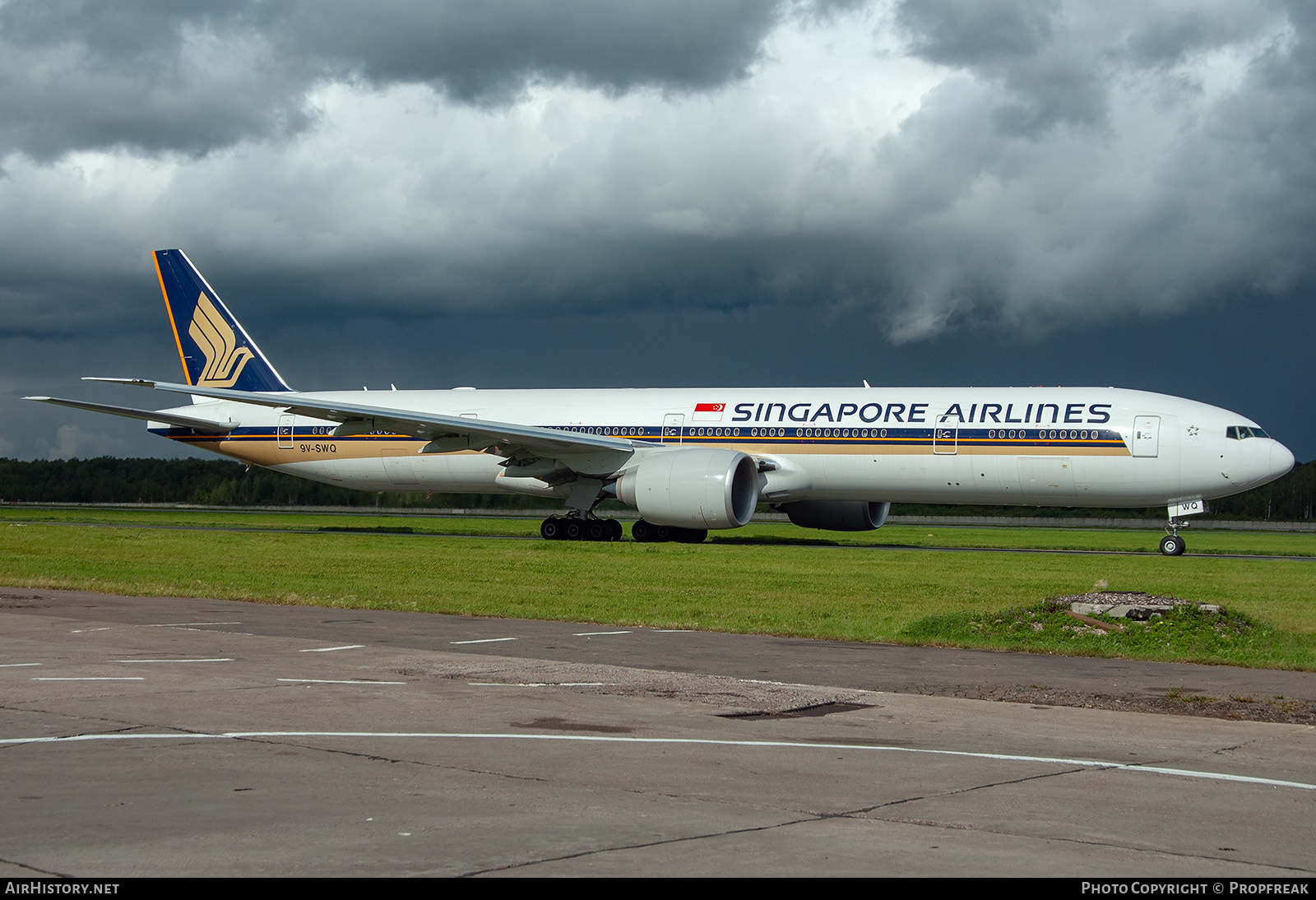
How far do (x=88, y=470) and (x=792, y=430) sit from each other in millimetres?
85895

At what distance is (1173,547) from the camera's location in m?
30.9

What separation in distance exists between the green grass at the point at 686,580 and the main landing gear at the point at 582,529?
2.00 meters

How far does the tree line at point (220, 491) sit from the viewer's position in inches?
3489

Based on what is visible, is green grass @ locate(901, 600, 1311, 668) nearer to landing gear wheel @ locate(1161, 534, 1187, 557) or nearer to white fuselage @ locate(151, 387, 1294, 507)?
white fuselage @ locate(151, 387, 1294, 507)

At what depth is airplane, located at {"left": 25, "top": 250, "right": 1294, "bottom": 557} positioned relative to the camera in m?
29.4

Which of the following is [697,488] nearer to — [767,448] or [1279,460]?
[767,448]

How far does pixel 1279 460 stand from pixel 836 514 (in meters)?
12.1

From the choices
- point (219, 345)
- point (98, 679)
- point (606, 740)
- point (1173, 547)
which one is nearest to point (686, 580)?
point (98, 679)

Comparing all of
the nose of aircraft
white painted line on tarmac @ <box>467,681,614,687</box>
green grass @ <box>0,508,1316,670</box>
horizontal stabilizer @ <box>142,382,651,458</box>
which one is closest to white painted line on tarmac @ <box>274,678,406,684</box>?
white painted line on tarmac @ <box>467,681,614,687</box>

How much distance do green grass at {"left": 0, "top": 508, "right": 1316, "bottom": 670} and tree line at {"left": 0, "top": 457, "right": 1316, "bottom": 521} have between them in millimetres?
52999

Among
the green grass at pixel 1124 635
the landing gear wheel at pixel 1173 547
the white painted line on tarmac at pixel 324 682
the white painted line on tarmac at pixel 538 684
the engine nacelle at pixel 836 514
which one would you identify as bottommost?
the white painted line on tarmac at pixel 324 682

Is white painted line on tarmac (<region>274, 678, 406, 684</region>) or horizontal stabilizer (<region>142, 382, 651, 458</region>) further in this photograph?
horizontal stabilizer (<region>142, 382, 651, 458</region>)

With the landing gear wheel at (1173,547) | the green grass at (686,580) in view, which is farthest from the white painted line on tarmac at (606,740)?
the landing gear wheel at (1173,547)

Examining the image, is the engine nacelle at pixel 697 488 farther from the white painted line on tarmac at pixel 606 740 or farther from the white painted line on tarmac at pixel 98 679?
the white painted line on tarmac at pixel 606 740
